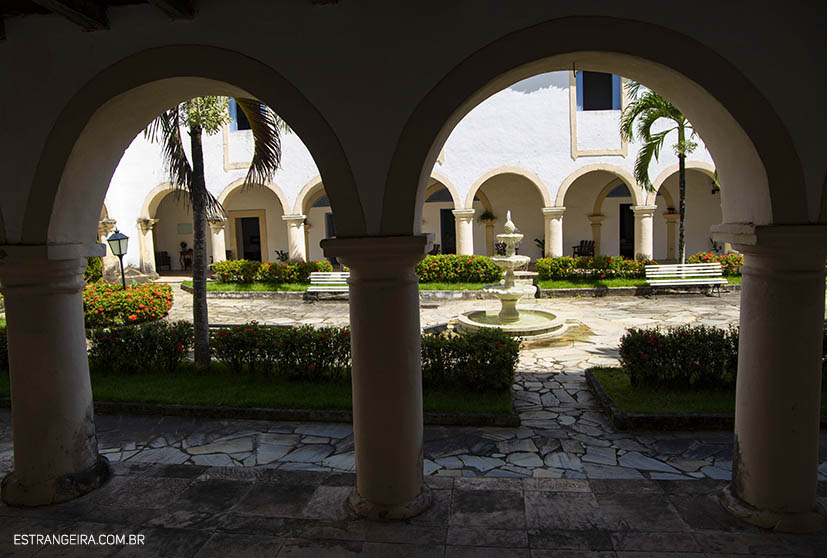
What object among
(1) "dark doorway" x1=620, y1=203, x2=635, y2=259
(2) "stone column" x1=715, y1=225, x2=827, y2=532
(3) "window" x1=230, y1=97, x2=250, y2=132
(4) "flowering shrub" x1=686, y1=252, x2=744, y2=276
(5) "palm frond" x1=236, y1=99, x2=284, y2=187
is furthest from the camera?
(1) "dark doorway" x1=620, y1=203, x2=635, y2=259

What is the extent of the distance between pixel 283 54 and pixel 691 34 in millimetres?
2341

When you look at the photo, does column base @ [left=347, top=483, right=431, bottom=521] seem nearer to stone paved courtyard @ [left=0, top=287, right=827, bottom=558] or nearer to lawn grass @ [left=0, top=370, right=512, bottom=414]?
stone paved courtyard @ [left=0, top=287, right=827, bottom=558]

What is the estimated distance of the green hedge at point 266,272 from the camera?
16.3 m

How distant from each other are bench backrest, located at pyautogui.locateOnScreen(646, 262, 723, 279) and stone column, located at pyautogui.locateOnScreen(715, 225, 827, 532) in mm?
11488

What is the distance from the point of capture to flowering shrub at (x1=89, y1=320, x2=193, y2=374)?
7.50 metres

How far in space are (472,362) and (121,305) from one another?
27.3ft

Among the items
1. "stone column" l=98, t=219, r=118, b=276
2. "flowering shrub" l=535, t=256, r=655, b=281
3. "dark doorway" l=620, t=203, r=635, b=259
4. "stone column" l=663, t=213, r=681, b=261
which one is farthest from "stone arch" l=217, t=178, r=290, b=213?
"stone column" l=663, t=213, r=681, b=261

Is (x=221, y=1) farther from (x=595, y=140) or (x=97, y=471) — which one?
(x=595, y=140)

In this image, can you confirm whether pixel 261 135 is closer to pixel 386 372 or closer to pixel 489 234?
pixel 386 372

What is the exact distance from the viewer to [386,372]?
3510 mm

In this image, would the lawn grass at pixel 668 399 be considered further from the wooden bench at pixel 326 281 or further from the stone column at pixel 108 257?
the stone column at pixel 108 257

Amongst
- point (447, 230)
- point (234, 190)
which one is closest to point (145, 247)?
point (234, 190)

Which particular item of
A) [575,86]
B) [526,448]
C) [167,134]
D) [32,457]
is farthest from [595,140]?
[32,457]

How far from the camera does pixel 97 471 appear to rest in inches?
168
